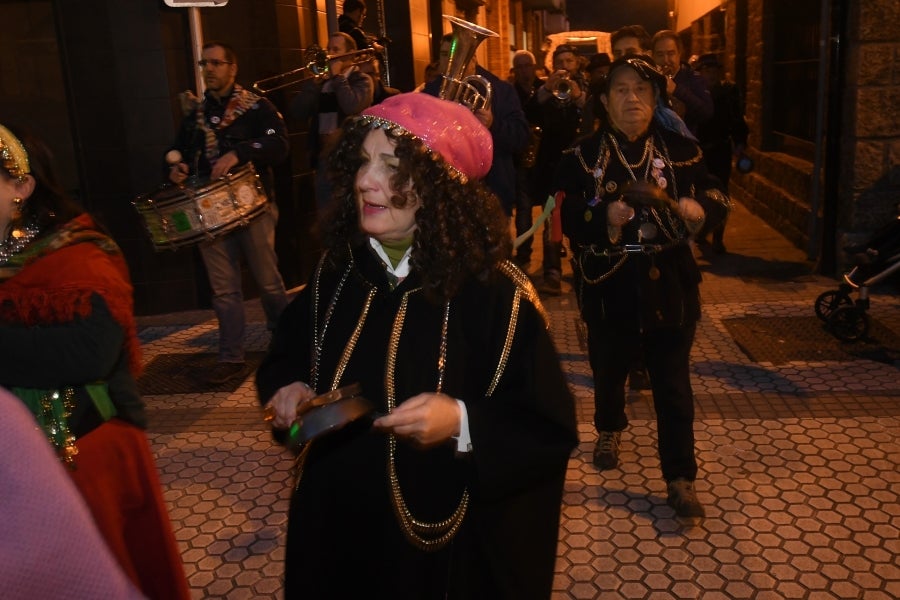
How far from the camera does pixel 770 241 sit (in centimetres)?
1028

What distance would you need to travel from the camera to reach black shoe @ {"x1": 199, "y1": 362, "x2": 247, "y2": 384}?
20.1ft

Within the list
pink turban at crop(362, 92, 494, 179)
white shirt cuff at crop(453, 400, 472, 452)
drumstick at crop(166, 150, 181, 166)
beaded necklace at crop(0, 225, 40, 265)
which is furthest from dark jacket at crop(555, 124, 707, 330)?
drumstick at crop(166, 150, 181, 166)

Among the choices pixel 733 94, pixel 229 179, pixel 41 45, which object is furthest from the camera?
pixel 733 94

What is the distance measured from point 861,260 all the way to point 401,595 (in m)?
5.11

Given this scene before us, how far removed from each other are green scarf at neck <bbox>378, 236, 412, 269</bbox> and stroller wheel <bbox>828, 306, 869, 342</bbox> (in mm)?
4868

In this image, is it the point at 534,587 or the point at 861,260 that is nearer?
the point at 534,587

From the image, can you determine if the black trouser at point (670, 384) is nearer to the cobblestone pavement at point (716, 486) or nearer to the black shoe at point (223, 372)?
the cobblestone pavement at point (716, 486)

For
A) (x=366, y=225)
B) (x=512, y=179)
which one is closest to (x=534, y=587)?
(x=366, y=225)

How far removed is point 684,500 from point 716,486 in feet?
1.42

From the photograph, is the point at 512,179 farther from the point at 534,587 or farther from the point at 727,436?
the point at 534,587

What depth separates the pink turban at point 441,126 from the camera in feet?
6.94

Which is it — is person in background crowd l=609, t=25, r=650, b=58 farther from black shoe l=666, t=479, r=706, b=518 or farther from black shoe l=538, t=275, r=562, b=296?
black shoe l=666, t=479, r=706, b=518

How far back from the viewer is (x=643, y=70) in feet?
12.5

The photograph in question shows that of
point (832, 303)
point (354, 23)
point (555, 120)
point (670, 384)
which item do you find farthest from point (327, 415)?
point (354, 23)
